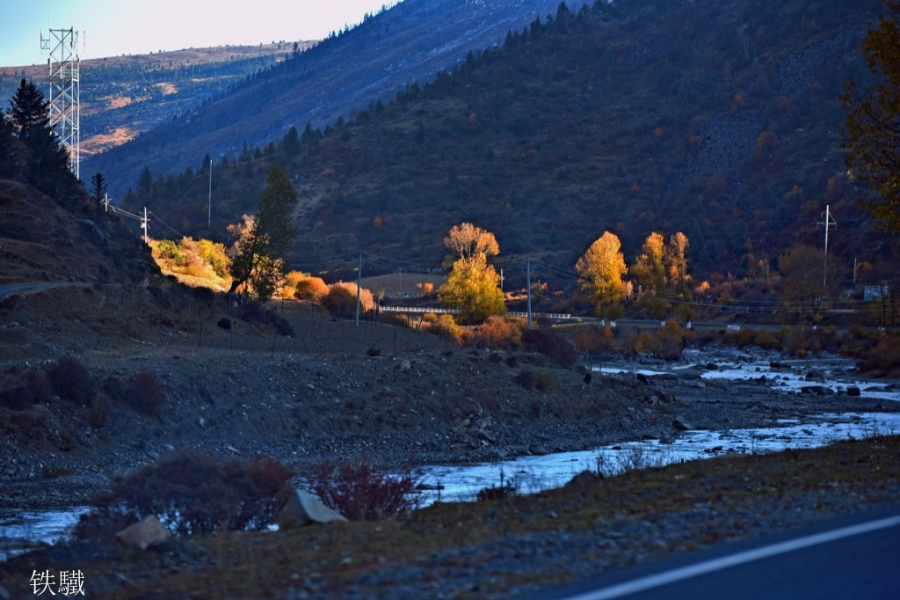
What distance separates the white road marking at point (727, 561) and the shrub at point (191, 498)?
5596mm

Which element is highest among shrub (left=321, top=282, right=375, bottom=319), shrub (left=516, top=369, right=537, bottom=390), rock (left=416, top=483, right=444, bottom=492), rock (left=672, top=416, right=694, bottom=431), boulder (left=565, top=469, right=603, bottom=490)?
boulder (left=565, top=469, right=603, bottom=490)

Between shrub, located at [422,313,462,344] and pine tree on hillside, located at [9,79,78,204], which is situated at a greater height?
pine tree on hillside, located at [9,79,78,204]

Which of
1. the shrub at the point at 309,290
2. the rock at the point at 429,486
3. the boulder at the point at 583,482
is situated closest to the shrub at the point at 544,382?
the rock at the point at 429,486

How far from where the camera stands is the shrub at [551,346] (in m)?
52.5

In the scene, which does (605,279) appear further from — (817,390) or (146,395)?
(146,395)

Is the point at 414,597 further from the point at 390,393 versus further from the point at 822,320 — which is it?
the point at 822,320

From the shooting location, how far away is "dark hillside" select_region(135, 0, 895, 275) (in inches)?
4660

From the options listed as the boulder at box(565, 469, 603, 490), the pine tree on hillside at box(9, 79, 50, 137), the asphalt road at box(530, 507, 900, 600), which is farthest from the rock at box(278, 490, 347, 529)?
the pine tree on hillside at box(9, 79, 50, 137)

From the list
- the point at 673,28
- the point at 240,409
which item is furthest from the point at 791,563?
the point at 673,28

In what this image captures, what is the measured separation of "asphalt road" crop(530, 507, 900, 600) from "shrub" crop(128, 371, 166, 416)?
64.7ft

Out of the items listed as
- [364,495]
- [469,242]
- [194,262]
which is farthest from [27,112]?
[364,495]

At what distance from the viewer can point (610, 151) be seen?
14312 cm

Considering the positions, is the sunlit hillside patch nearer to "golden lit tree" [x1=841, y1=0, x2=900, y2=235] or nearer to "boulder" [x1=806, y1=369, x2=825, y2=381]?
"boulder" [x1=806, y1=369, x2=825, y2=381]

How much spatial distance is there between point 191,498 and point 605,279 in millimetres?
83449
